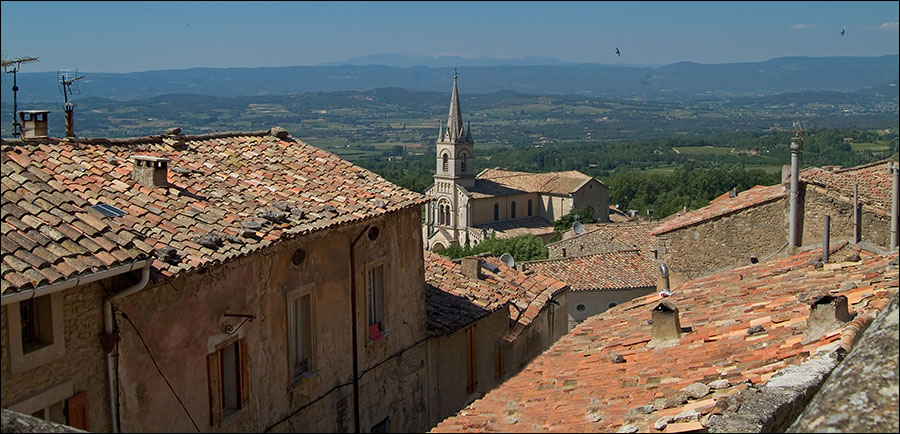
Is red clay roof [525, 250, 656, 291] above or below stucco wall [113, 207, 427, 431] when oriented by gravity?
below

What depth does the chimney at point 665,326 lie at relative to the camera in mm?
9922

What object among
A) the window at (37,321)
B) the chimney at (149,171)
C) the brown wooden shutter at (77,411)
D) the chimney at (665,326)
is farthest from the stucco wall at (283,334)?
the chimney at (665,326)

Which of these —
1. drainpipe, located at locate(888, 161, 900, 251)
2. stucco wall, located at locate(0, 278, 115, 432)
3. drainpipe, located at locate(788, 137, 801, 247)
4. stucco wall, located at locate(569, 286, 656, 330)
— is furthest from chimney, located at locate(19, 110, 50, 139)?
stucco wall, located at locate(569, 286, 656, 330)

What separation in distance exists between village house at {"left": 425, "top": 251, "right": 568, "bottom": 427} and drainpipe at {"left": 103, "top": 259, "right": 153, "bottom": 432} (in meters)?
6.45

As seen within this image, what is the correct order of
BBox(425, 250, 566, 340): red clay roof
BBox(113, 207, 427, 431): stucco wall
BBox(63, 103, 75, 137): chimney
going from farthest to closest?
BBox(425, 250, 566, 340): red clay roof < BBox(63, 103, 75, 137): chimney < BBox(113, 207, 427, 431): stucco wall

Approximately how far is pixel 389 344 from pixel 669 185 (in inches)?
4265

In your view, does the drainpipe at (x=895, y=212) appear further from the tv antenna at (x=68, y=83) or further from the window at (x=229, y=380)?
the tv antenna at (x=68, y=83)

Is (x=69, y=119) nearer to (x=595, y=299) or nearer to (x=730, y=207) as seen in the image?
(x=730, y=207)

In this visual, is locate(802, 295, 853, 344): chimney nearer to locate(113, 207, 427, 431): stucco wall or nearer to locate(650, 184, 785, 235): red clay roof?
locate(113, 207, 427, 431): stucco wall

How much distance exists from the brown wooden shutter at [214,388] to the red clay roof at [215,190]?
1102mm

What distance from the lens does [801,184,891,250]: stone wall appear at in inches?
567

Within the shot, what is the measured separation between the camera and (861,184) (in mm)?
16766

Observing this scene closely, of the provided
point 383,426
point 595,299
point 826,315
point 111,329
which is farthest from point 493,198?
point 111,329

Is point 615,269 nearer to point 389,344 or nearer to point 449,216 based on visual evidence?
point 389,344
